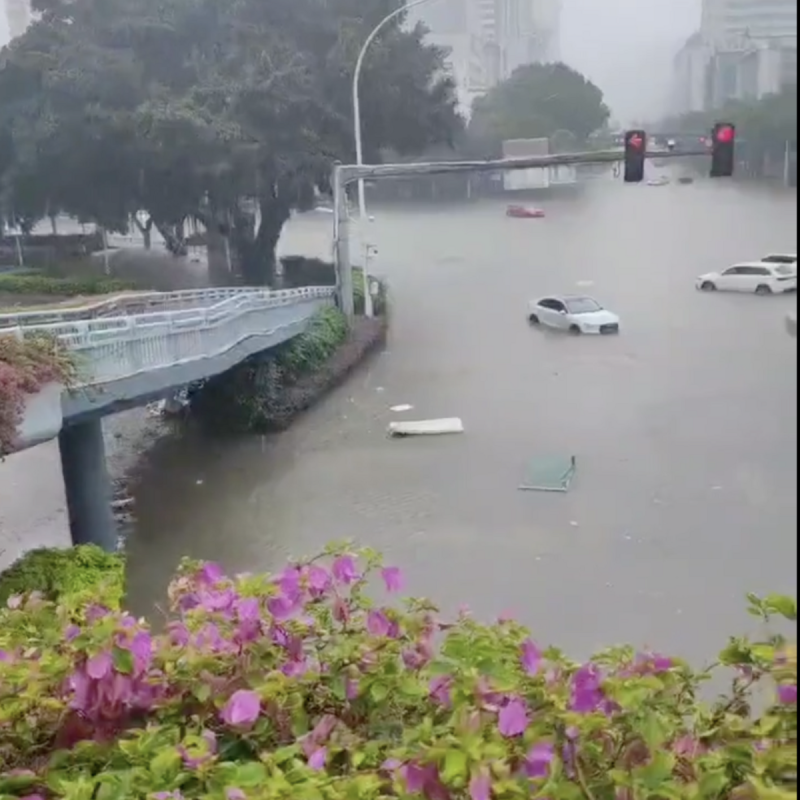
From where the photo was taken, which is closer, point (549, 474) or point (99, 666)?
point (99, 666)

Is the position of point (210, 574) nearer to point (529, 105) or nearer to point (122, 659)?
point (122, 659)

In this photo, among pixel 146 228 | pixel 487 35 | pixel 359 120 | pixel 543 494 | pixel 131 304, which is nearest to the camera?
pixel 543 494

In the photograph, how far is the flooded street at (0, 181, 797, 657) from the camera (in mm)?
5969

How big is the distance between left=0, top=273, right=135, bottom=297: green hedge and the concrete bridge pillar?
9.90 metres

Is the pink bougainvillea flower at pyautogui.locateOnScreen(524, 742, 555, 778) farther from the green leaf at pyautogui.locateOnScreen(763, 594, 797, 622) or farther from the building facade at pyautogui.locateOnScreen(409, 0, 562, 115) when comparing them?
the building facade at pyautogui.locateOnScreen(409, 0, 562, 115)

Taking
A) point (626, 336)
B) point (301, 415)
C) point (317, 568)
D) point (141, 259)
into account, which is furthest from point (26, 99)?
point (317, 568)

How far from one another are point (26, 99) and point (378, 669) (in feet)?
54.4

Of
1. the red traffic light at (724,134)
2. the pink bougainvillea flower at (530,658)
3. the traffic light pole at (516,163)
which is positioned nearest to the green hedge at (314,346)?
the traffic light pole at (516,163)

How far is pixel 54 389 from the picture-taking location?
5691 mm

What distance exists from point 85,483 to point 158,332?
121 cm

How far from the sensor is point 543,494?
8227mm

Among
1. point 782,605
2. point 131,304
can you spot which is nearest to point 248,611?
point 782,605

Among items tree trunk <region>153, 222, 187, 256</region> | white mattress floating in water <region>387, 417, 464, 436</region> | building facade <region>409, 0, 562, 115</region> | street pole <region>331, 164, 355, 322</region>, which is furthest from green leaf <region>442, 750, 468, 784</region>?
tree trunk <region>153, 222, 187, 256</region>

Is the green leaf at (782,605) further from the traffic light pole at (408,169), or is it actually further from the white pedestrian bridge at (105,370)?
the traffic light pole at (408,169)
